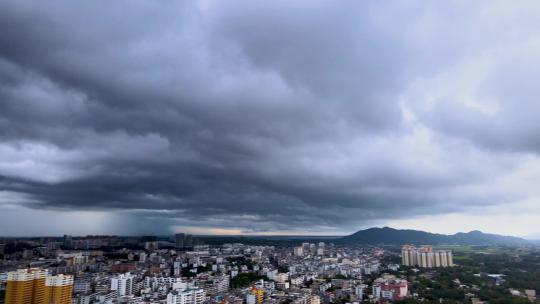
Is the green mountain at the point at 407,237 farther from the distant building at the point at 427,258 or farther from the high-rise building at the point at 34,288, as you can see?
the high-rise building at the point at 34,288

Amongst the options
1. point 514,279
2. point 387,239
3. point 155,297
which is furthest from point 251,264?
point 387,239

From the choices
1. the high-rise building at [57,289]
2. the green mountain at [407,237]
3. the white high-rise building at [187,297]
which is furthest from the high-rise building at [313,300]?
the green mountain at [407,237]

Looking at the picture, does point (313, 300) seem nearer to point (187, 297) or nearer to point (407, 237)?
point (187, 297)

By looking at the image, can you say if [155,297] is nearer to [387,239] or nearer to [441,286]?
[441,286]

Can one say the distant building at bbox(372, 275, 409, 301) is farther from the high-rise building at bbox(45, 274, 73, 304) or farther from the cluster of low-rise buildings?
the high-rise building at bbox(45, 274, 73, 304)

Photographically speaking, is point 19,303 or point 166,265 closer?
point 19,303
